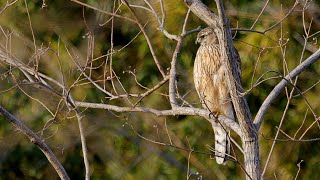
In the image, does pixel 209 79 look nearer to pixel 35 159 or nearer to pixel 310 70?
pixel 310 70

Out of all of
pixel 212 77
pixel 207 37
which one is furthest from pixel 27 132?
pixel 207 37

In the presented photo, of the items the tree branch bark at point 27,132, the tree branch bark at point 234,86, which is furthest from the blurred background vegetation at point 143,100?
the tree branch bark at point 234,86

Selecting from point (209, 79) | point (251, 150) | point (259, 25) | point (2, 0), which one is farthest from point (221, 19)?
point (2, 0)

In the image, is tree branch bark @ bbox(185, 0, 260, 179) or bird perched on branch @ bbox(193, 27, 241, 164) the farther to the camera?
bird perched on branch @ bbox(193, 27, 241, 164)

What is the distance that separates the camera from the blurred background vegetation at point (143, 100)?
6367 mm

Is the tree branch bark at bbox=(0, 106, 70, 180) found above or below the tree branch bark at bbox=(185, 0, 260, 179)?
below

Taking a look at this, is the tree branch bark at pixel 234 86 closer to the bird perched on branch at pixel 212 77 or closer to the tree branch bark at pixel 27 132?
the tree branch bark at pixel 27 132

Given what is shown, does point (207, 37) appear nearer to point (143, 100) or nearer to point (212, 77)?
point (212, 77)

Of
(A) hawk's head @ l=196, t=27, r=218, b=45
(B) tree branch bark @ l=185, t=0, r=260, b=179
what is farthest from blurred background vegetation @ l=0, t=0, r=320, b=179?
(B) tree branch bark @ l=185, t=0, r=260, b=179

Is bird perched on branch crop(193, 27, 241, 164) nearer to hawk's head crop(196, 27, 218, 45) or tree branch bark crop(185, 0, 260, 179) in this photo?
hawk's head crop(196, 27, 218, 45)

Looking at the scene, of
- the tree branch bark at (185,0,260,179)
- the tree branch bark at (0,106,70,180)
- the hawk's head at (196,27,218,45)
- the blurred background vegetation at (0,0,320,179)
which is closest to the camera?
the tree branch bark at (185,0,260,179)

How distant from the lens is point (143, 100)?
6.57m

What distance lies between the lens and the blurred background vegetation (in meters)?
6.37

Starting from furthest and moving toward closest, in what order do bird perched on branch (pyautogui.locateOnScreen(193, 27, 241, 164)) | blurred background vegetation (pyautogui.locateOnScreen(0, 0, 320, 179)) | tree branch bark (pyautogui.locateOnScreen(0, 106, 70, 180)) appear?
blurred background vegetation (pyautogui.locateOnScreen(0, 0, 320, 179))
bird perched on branch (pyautogui.locateOnScreen(193, 27, 241, 164))
tree branch bark (pyautogui.locateOnScreen(0, 106, 70, 180))
